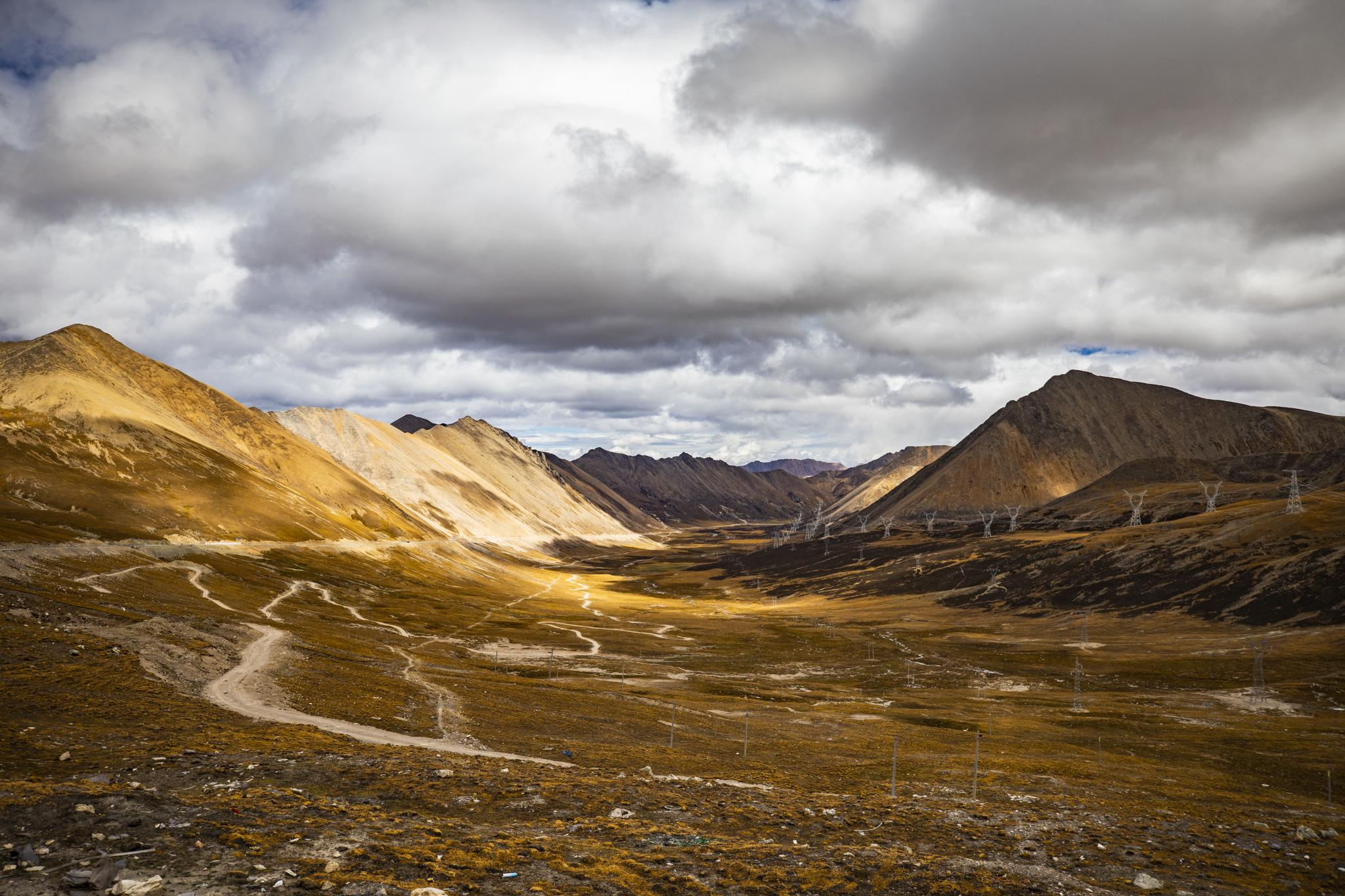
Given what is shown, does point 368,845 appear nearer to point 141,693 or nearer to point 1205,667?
point 141,693

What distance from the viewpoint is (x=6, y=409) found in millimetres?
180625

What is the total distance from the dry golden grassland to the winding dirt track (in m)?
1.38

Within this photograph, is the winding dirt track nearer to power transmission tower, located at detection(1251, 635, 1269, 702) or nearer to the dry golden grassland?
the dry golden grassland

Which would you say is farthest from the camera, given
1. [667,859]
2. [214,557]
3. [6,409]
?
[6,409]

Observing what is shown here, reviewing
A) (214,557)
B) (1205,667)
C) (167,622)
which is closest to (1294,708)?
(1205,667)

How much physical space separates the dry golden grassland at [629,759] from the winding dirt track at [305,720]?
1376 millimetres

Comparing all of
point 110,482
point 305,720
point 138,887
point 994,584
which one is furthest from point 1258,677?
point 110,482

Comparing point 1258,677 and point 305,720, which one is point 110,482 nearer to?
point 305,720

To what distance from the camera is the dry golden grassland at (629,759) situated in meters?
20.9

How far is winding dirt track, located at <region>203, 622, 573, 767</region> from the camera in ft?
140

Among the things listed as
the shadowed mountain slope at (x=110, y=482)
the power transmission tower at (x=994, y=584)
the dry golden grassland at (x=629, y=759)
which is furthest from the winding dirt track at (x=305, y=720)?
the power transmission tower at (x=994, y=584)

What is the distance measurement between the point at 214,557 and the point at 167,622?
82.0 meters

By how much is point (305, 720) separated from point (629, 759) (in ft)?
70.7

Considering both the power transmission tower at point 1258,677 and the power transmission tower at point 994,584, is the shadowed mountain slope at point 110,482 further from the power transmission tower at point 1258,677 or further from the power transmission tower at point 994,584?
the power transmission tower at point 994,584
